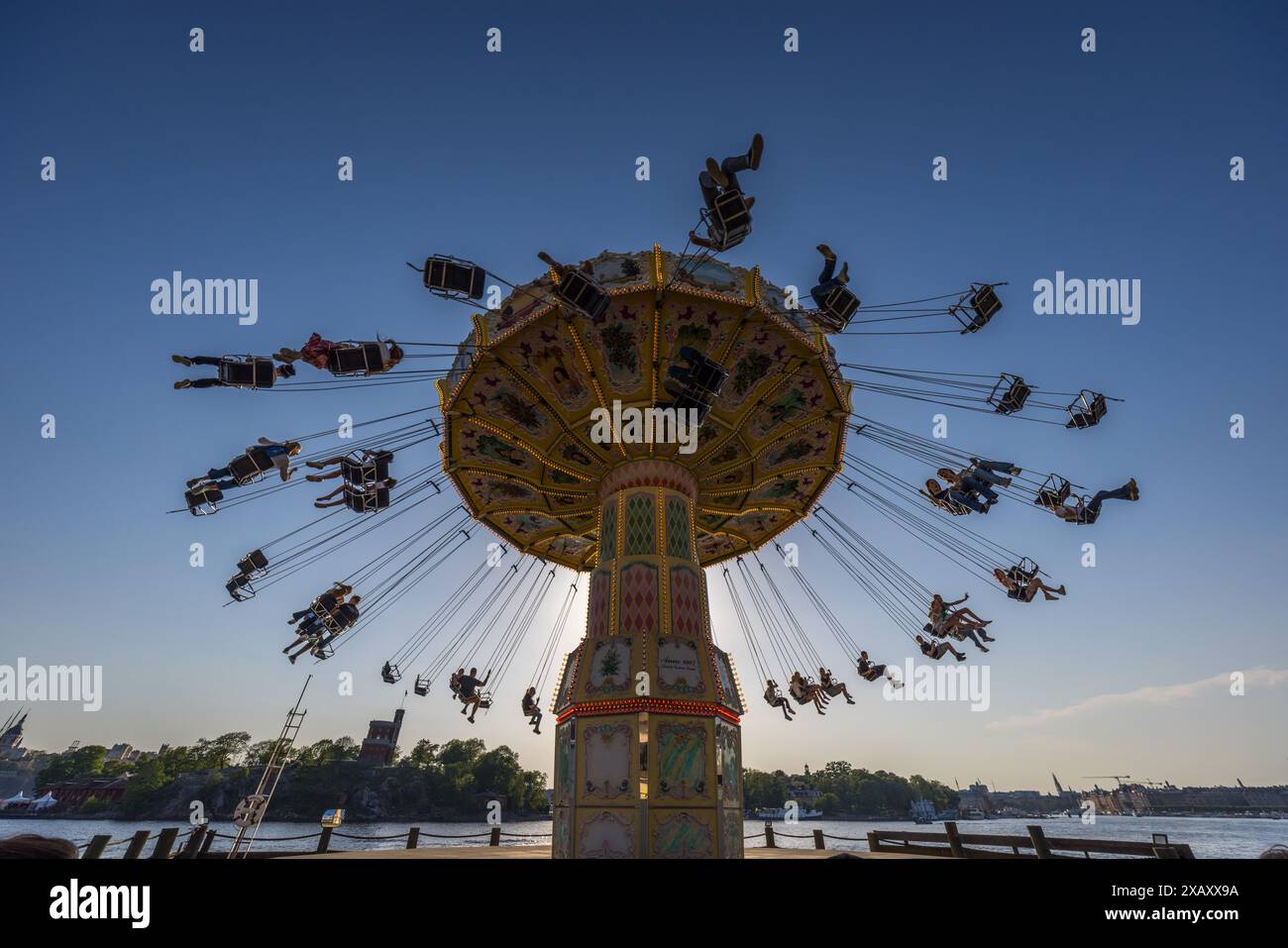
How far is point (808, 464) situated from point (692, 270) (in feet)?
24.6

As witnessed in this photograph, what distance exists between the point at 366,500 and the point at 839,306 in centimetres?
1237

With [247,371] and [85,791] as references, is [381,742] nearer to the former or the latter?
[85,791]

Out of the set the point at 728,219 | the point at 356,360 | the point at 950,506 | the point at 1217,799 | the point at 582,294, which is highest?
the point at 728,219

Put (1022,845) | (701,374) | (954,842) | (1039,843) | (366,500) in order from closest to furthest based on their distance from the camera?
(701,374), (1039,843), (366,500), (1022,845), (954,842)

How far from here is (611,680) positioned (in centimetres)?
1485

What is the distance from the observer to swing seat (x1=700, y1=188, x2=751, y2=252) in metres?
11.5

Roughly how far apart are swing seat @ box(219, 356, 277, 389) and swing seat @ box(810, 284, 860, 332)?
11.9 metres

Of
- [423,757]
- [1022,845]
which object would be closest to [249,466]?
[1022,845]

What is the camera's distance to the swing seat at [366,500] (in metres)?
15.5

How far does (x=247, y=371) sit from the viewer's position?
1316 cm
